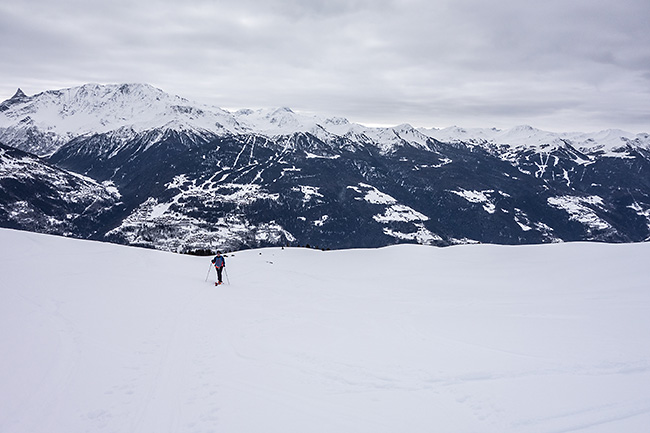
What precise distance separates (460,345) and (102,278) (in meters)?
15.7

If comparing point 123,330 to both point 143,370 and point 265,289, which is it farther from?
point 265,289

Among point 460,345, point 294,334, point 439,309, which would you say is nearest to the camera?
point 460,345

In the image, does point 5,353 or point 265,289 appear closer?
point 5,353

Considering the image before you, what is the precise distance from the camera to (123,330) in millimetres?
10516

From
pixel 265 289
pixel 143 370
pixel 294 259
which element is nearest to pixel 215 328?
pixel 143 370

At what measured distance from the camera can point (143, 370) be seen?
8.19 metres

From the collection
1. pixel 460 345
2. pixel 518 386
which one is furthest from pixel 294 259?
pixel 518 386

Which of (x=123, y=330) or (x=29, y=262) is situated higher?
(x=29, y=262)

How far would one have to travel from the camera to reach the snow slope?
21.5 ft

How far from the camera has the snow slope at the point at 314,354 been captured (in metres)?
6.56

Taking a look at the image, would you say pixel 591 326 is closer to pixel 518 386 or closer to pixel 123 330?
pixel 518 386

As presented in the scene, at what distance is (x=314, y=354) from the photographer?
375 inches

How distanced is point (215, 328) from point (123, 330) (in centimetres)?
264

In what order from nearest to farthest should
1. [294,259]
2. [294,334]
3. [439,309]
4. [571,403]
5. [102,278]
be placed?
[571,403]
[294,334]
[439,309]
[102,278]
[294,259]
